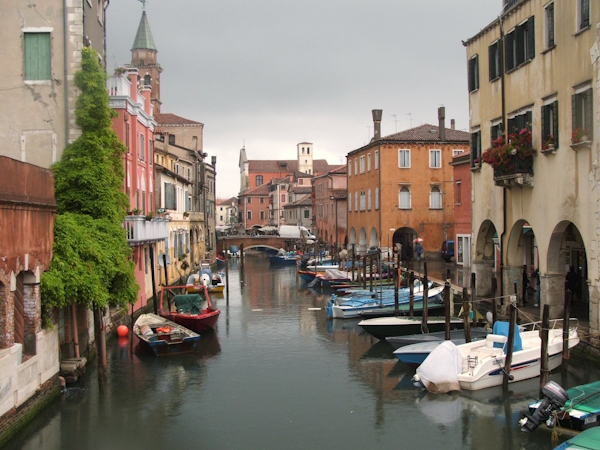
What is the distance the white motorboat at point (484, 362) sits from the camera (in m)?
15.9

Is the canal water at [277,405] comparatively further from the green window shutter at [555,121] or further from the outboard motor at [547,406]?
the green window shutter at [555,121]

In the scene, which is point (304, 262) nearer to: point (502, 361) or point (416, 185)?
point (416, 185)

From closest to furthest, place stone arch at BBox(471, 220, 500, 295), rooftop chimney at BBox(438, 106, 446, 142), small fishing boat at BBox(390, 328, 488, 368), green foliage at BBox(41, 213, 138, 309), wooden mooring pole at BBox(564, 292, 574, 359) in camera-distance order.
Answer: green foliage at BBox(41, 213, 138, 309), wooden mooring pole at BBox(564, 292, 574, 359), small fishing boat at BBox(390, 328, 488, 368), stone arch at BBox(471, 220, 500, 295), rooftop chimney at BBox(438, 106, 446, 142)

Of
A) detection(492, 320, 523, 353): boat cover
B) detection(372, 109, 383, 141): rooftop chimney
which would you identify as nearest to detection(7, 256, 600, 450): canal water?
detection(492, 320, 523, 353): boat cover

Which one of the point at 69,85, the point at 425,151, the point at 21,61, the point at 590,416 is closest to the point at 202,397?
the point at 590,416

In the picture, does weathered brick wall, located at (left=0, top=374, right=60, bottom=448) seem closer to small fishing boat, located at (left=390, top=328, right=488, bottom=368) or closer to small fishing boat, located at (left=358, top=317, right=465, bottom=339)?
small fishing boat, located at (left=390, top=328, right=488, bottom=368)

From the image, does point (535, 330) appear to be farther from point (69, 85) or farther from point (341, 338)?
point (69, 85)

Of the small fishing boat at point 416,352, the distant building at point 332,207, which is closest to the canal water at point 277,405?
the small fishing boat at point 416,352

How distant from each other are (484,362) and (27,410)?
33.6 ft

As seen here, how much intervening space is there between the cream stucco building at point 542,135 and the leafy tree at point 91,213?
11664 mm

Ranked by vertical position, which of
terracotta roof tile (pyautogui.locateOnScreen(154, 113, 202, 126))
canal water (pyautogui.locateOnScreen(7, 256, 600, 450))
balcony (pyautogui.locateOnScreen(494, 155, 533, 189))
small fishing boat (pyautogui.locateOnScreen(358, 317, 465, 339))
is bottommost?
canal water (pyautogui.locateOnScreen(7, 256, 600, 450))

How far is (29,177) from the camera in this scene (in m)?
13.5

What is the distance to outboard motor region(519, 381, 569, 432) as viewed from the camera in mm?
12445

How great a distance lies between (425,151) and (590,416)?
32.8 meters
